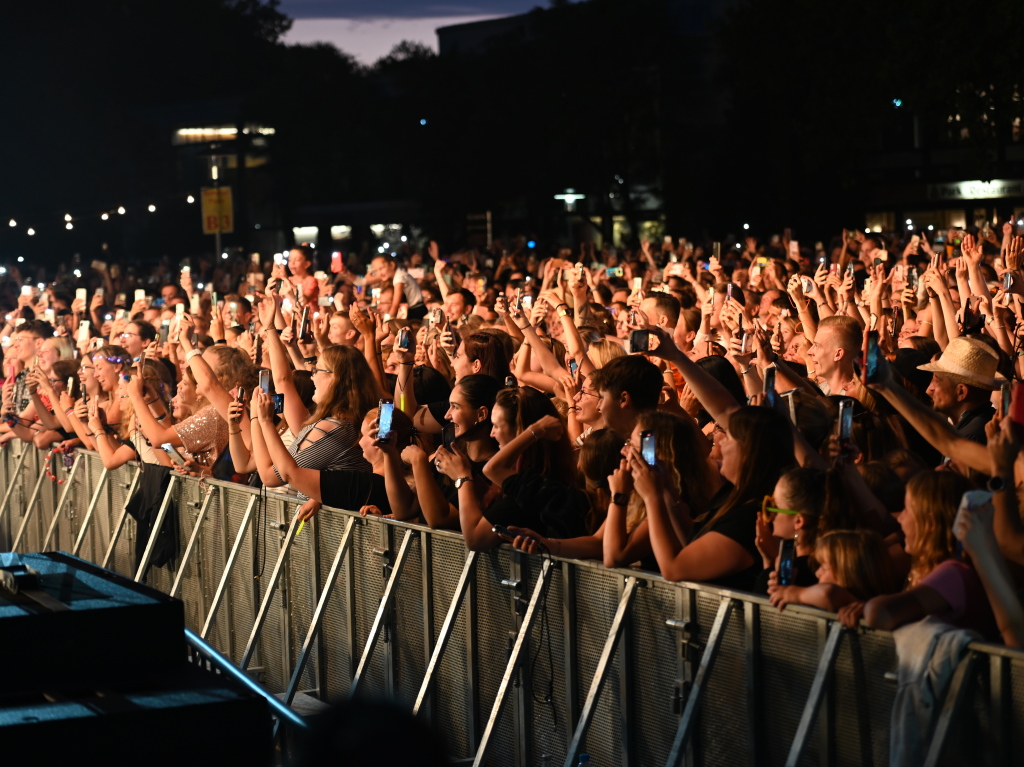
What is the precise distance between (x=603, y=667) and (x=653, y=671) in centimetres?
24

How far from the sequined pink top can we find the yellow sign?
2068 cm

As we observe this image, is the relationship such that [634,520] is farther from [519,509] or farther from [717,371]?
[717,371]

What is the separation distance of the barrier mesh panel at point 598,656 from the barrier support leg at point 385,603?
1.36 meters

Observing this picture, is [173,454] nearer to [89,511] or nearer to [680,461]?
[89,511]

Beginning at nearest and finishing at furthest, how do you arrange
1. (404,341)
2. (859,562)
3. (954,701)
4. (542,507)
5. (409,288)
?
1. (954,701)
2. (859,562)
3. (542,507)
4. (404,341)
5. (409,288)

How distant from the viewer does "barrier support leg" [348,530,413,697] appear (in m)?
7.48

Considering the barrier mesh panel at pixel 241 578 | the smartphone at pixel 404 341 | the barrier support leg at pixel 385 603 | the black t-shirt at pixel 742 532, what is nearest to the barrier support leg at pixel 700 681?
the black t-shirt at pixel 742 532

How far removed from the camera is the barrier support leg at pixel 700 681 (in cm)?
555

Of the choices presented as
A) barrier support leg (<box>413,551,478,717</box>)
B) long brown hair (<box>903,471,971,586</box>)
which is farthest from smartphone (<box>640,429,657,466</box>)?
barrier support leg (<box>413,551,478,717</box>)

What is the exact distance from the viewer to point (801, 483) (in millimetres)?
5379

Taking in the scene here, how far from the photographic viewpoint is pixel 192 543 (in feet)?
32.4

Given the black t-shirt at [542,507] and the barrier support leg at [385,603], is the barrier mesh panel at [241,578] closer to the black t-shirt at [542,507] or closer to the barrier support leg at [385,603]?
the barrier support leg at [385,603]

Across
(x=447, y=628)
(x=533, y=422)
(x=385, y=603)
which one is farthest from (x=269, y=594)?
(x=533, y=422)

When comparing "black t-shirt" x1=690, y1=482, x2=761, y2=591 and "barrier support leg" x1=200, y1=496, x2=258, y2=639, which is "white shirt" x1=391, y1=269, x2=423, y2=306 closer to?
"barrier support leg" x1=200, y1=496, x2=258, y2=639
